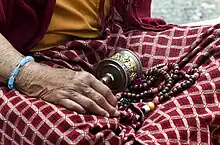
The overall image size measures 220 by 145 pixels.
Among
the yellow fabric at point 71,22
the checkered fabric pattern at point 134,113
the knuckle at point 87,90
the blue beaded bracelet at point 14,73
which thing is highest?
the yellow fabric at point 71,22

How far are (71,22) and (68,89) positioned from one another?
26 centimetres

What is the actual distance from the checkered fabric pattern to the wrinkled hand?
0.02m

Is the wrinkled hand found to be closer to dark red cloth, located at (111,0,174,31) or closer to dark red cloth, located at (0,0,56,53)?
dark red cloth, located at (0,0,56,53)

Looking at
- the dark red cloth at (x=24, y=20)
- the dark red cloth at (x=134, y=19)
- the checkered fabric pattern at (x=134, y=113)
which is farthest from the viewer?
the dark red cloth at (x=134, y=19)

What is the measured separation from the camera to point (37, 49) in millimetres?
1360

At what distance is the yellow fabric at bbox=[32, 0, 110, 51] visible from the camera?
1.36 m

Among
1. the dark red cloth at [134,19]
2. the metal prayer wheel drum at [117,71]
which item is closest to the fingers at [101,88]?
the metal prayer wheel drum at [117,71]

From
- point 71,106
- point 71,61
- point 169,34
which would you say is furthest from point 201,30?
point 71,106

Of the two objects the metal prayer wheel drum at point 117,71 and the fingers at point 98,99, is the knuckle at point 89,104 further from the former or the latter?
the metal prayer wheel drum at point 117,71

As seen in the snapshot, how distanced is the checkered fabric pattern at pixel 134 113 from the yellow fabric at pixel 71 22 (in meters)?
0.02

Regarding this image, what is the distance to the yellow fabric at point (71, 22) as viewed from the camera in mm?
1362

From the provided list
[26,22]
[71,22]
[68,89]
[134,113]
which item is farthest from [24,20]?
[134,113]

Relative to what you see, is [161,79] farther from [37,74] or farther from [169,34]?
[37,74]

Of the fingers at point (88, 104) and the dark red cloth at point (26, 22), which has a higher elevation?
the dark red cloth at point (26, 22)
